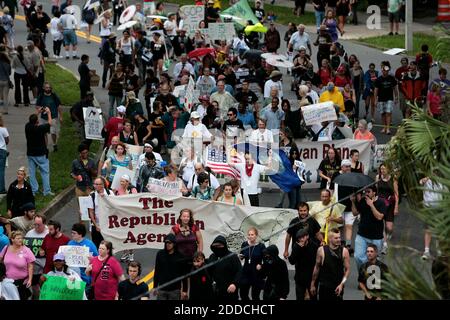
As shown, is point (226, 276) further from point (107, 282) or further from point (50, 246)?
point (50, 246)

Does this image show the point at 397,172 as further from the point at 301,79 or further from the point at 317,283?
the point at 301,79

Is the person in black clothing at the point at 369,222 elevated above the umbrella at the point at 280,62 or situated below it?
above

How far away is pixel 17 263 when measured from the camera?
1766 cm

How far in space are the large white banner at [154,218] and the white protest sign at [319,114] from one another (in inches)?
224

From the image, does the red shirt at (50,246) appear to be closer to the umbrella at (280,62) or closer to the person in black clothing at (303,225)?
the person in black clothing at (303,225)

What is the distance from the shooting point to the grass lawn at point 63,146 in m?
25.2

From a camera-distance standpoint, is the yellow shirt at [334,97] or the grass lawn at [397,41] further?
the grass lawn at [397,41]

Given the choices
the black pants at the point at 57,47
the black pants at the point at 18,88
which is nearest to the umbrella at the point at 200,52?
the black pants at the point at 18,88

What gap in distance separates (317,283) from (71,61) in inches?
895

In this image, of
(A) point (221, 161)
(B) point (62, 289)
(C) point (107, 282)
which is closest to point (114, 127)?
(A) point (221, 161)

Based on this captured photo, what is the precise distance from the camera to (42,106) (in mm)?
27234

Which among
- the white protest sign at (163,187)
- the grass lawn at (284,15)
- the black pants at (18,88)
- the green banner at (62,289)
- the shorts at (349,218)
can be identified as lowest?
the grass lawn at (284,15)

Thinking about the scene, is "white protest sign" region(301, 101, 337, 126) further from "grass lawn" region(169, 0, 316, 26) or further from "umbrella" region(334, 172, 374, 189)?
"grass lawn" region(169, 0, 316, 26)

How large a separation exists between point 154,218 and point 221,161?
292cm
